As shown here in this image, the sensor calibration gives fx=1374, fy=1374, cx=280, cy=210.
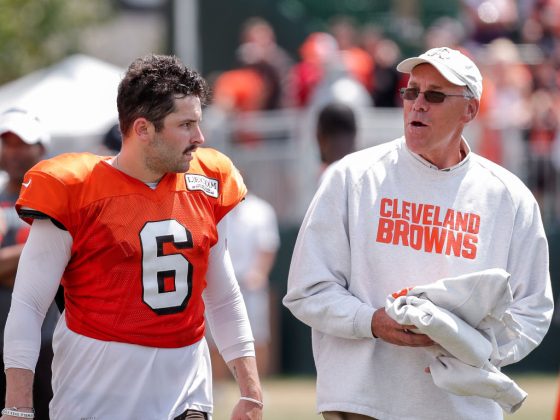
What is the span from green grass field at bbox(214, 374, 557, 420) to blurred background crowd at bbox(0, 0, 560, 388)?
0.84 metres

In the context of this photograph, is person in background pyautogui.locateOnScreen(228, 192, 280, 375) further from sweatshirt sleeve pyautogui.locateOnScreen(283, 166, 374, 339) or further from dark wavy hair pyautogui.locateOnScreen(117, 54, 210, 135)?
dark wavy hair pyautogui.locateOnScreen(117, 54, 210, 135)

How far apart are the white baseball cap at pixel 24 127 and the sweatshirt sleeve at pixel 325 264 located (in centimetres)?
196

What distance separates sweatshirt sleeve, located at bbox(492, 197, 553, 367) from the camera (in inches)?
222

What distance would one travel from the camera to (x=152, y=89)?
532 centimetres

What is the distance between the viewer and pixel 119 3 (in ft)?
66.8

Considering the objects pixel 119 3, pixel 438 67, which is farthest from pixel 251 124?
pixel 438 67

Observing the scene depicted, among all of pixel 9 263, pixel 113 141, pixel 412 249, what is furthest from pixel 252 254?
pixel 412 249

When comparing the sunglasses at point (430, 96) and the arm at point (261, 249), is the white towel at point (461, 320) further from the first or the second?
the arm at point (261, 249)

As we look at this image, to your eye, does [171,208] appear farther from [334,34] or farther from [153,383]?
[334,34]

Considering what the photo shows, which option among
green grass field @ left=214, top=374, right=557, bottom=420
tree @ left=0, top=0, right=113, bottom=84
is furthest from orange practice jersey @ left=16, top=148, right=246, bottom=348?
tree @ left=0, top=0, right=113, bottom=84

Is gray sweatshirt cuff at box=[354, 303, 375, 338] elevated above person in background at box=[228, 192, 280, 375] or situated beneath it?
elevated above

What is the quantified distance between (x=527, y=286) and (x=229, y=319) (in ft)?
4.10

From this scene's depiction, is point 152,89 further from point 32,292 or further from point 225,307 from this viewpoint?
point 225,307

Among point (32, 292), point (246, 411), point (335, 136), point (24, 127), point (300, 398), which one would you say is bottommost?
point (300, 398)
